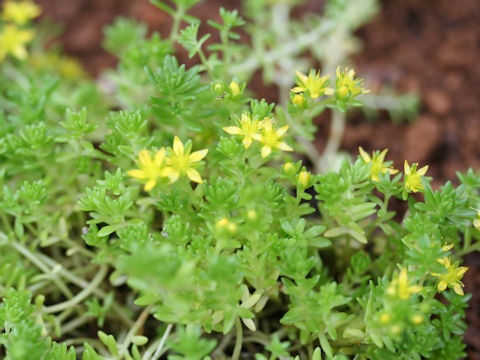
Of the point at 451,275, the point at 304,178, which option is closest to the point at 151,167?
the point at 304,178

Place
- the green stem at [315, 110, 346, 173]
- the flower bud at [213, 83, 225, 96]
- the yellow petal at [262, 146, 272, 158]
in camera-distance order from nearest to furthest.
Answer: the yellow petal at [262, 146, 272, 158]
the flower bud at [213, 83, 225, 96]
the green stem at [315, 110, 346, 173]

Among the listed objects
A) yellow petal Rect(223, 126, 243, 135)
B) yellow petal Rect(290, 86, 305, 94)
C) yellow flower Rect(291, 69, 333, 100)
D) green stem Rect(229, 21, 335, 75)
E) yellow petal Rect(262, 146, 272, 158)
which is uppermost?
green stem Rect(229, 21, 335, 75)

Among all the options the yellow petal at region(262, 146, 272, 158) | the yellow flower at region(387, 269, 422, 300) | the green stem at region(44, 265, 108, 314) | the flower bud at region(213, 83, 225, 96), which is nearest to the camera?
the yellow flower at region(387, 269, 422, 300)

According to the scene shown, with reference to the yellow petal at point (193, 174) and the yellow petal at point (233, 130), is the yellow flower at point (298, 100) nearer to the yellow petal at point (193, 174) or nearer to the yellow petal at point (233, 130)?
the yellow petal at point (233, 130)

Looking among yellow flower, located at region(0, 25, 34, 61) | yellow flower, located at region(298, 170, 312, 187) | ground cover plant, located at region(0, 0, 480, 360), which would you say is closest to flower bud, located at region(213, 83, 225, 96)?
ground cover plant, located at region(0, 0, 480, 360)

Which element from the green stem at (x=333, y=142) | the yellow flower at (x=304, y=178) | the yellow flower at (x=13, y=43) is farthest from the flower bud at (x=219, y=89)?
the yellow flower at (x=13, y=43)

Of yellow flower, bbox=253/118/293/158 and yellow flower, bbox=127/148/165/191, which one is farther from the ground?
yellow flower, bbox=253/118/293/158

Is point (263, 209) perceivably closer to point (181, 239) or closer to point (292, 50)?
point (181, 239)

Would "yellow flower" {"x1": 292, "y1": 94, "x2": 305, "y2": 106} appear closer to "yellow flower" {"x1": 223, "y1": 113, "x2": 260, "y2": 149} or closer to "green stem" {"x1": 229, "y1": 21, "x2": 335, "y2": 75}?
"yellow flower" {"x1": 223, "y1": 113, "x2": 260, "y2": 149}

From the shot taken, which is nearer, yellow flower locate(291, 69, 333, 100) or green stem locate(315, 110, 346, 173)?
yellow flower locate(291, 69, 333, 100)
